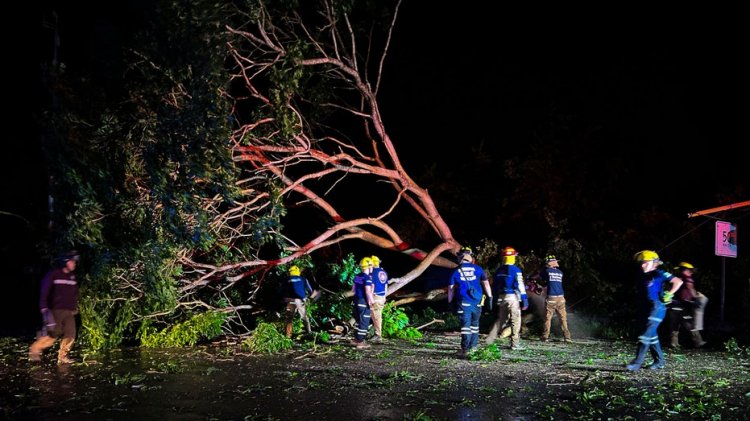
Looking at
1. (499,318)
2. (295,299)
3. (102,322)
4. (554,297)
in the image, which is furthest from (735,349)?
(102,322)

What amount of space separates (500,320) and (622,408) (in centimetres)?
528

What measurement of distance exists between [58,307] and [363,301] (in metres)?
5.07

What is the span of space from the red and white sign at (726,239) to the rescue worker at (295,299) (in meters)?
8.45

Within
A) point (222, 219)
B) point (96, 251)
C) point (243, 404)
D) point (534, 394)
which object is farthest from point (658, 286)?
point (96, 251)

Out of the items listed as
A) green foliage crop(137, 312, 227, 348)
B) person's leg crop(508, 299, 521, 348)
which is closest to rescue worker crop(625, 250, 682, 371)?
person's leg crop(508, 299, 521, 348)

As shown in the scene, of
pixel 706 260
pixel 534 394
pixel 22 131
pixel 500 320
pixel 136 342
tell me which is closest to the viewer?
pixel 534 394

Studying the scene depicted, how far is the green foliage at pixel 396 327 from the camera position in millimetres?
13945

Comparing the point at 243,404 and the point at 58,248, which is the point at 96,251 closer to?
the point at 58,248

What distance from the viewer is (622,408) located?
286 inches

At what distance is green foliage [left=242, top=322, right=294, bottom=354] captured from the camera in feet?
39.5

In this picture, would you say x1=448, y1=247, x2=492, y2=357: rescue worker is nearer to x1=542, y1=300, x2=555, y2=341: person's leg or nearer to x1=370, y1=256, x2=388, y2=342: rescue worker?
x1=370, y1=256, x2=388, y2=342: rescue worker

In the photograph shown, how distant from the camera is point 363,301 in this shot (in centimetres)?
1261

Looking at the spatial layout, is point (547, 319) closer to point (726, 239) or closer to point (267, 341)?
point (726, 239)

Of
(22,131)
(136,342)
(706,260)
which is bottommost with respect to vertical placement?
(136,342)
